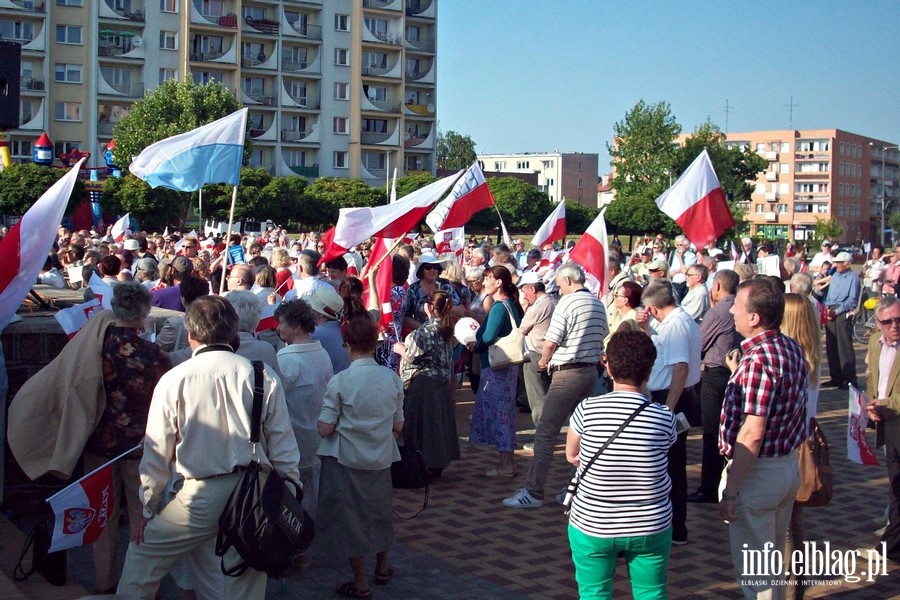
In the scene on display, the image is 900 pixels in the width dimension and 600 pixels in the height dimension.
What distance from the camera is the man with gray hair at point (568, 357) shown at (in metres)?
7.72

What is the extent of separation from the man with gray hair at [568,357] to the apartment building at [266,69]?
5685 centimetres

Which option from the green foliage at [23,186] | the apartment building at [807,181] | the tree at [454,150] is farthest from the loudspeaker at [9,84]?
the apartment building at [807,181]

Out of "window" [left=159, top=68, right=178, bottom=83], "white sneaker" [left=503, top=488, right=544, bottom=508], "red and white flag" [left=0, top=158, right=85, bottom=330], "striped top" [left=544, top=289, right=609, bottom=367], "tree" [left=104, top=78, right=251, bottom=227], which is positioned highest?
"window" [left=159, top=68, right=178, bottom=83]

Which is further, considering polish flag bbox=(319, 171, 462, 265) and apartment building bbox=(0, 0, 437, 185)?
apartment building bbox=(0, 0, 437, 185)

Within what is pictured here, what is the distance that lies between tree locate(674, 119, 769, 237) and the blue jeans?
80.5m

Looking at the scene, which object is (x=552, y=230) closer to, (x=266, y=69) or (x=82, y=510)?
(x=82, y=510)

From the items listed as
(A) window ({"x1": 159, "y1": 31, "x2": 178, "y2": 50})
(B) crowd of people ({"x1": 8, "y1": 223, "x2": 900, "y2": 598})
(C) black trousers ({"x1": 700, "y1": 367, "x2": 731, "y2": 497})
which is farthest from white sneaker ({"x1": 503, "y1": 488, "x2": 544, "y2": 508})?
(A) window ({"x1": 159, "y1": 31, "x2": 178, "y2": 50})

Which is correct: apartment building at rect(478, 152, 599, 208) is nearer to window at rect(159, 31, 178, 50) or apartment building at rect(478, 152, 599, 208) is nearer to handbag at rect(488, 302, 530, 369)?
window at rect(159, 31, 178, 50)

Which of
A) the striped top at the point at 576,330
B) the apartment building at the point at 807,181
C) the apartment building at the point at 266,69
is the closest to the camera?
the striped top at the point at 576,330

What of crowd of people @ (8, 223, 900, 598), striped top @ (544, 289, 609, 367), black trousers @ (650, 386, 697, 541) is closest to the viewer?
crowd of people @ (8, 223, 900, 598)

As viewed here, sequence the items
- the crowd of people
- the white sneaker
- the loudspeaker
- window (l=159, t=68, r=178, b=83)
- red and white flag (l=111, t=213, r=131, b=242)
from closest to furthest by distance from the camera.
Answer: the crowd of people < the loudspeaker < the white sneaker < red and white flag (l=111, t=213, r=131, b=242) < window (l=159, t=68, r=178, b=83)

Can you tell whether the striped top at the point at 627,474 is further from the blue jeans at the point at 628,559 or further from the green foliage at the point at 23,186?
the green foliage at the point at 23,186

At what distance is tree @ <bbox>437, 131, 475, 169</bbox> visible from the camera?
397ft

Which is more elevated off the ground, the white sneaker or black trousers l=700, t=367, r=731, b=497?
black trousers l=700, t=367, r=731, b=497
